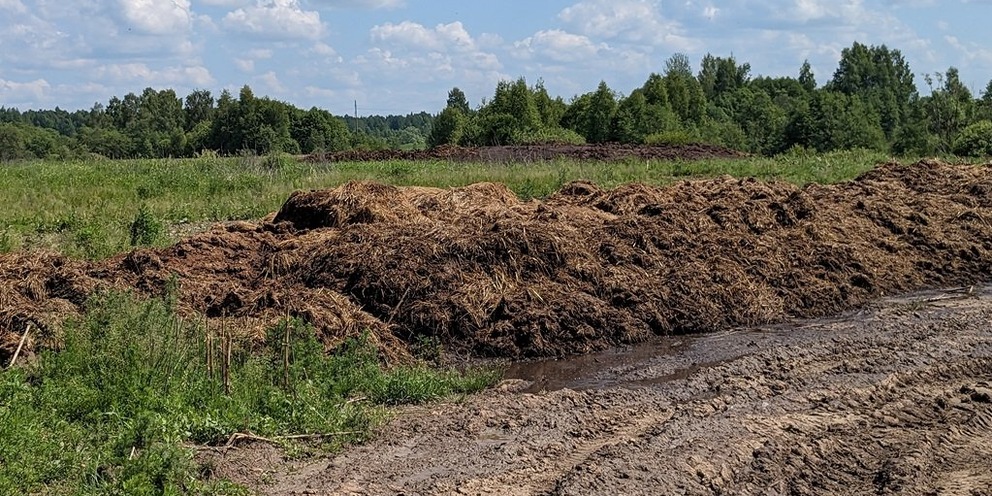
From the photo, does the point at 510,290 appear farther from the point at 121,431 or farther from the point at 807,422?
the point at 121,431

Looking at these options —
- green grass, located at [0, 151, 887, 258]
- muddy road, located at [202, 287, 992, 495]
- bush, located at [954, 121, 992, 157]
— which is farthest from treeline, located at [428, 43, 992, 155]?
muddy road, located at [202, 287, 992, 495]

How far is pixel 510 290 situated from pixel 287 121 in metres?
56.5

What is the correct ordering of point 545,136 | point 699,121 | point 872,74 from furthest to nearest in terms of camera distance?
point 872,74
point 699,121
point 545,136

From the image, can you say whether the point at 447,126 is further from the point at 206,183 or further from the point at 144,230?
the point at 144,230

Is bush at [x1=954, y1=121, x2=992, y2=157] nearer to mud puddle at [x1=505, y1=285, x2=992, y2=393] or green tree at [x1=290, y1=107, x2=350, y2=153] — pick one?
mud puddle at [x1=505, y1=285, x2=992, y2=393]

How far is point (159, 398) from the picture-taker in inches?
265

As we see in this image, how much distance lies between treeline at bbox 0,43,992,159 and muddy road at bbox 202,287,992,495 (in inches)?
894

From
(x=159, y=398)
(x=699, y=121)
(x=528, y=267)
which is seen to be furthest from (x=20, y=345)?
(x=699, y=121)

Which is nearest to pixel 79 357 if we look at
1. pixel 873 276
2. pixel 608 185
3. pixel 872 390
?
pixel 872 390

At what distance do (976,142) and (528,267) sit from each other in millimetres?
26679

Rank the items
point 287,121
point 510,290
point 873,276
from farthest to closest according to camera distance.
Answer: point 287,121, point 873,276, point 510,290

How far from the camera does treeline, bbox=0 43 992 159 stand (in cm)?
4659

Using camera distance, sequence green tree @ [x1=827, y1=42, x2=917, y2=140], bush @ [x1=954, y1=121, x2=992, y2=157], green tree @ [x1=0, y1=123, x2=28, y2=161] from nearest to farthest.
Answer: bush @ [x1=954, y1=121, x2=992, y2=157]
green tree @ [x1=0, y1=123, x2=28, y2=161]
green tree @ [x1=827, y1=42, x2=917, y2=140]

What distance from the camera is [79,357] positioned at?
766 centimetres
